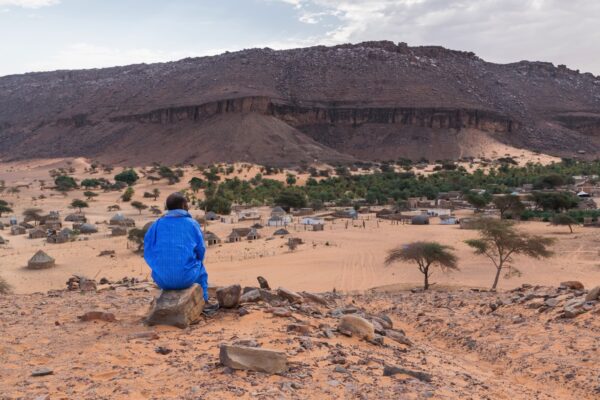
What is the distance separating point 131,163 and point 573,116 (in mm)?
96313

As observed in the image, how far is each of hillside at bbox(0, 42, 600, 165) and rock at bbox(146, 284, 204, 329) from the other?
79.2 metres

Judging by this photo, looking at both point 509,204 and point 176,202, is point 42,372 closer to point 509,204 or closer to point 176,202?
point 176,202

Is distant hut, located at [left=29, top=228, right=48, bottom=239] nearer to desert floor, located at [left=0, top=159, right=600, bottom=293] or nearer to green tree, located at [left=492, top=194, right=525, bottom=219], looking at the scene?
desert floor, located at [left=0, top=159, right=600, bottom=293]

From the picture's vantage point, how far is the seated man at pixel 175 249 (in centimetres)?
700

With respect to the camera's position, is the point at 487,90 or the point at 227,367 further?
the point at 487,90

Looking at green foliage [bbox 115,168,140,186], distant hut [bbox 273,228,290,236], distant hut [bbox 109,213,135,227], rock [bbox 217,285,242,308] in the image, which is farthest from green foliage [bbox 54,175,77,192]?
rock [bbox 217,285,242,308]

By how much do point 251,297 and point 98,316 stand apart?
2.21 meters

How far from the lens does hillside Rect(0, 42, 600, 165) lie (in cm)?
10112

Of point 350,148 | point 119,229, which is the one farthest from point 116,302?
point 350,148

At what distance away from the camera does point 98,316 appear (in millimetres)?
7688

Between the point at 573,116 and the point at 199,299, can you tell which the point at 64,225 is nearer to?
the point at 199,299

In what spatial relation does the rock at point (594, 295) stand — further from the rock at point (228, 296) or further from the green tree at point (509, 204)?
the green tree at point (509, 204)

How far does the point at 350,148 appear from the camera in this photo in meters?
107

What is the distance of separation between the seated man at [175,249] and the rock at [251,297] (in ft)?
3.85
